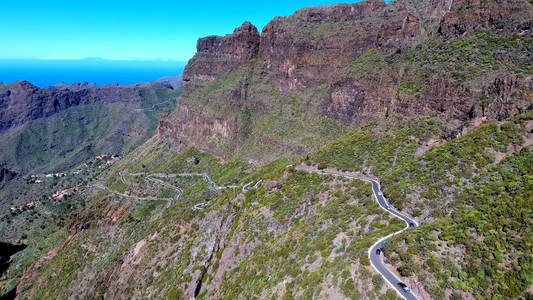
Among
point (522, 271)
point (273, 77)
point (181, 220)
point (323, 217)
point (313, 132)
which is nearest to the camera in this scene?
point (522, 271)

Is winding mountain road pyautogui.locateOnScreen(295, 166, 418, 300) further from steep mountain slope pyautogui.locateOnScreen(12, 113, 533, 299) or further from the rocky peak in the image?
the rocky peak

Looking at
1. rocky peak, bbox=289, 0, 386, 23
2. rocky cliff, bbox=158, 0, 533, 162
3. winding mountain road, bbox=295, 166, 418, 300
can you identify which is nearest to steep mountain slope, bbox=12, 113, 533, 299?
winding mountain road, bbox=295, 166, 418, 300

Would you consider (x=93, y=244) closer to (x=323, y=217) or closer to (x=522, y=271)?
(x=323, y=217)

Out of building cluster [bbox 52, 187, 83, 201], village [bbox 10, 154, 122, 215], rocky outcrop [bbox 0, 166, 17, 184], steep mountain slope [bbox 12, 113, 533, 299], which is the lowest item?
rocky outcrop [bbox 0, 166, 17, 184]

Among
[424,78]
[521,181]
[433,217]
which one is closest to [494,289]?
[433,217]

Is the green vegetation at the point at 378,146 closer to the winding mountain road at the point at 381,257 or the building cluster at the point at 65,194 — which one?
the winding mountain road at the point at 381,257

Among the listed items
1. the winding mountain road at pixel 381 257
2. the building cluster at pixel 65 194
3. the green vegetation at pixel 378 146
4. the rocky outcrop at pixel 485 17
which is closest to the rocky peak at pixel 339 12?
the rocky outcrop at pixel 485 17
